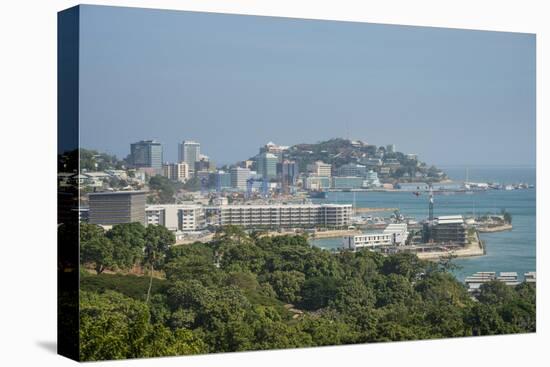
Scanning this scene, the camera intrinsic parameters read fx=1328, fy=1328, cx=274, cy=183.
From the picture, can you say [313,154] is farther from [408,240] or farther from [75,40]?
[75,40]

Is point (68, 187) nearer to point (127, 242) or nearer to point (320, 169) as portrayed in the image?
point (127, 242)

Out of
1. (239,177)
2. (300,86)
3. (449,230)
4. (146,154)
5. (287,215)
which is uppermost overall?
(300,86)

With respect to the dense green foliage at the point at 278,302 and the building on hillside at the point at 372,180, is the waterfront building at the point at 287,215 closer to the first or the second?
the dense green foliage at the point at 278,302

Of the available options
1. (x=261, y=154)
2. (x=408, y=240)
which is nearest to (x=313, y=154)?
(x=261, y=154)

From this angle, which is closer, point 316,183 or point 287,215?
point 287,215

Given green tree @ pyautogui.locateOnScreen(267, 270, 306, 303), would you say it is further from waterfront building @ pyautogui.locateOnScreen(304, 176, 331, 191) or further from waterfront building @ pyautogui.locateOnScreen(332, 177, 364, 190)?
waterfront building @ pyautogui.locateOnScreen(332, 177, 364, 190)

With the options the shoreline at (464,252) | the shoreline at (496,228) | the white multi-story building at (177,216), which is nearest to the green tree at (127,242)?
the white multi-story building at (177,216)

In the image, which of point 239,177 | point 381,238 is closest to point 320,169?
point 239,177
